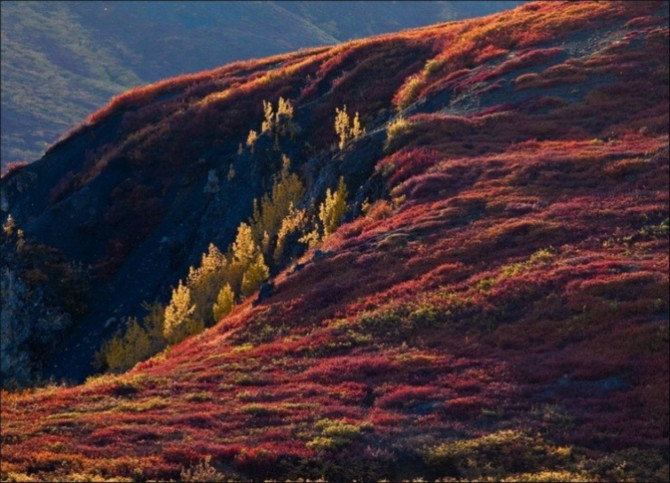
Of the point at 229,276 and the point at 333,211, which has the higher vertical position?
the point at 333,211

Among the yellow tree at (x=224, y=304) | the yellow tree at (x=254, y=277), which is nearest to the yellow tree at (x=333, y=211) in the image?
the yellow tree at (x=254, y=277)

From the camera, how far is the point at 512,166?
120 ft

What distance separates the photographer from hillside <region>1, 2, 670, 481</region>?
17.1 m

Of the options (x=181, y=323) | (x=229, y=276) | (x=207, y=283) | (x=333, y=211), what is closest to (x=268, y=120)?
(x=207, y=283)

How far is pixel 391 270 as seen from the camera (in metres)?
29.5

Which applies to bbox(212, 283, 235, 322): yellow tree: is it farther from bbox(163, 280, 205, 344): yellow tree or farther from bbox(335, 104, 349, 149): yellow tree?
bbox(335, 104, 349, 149): yellow tree

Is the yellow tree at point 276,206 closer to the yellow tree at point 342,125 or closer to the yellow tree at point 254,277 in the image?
the yellow tree at point 342,125

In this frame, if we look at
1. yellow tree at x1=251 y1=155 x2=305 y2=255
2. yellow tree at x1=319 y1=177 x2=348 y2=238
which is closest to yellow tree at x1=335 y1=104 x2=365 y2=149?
yellow tree at x1=251 y1=155 x2=305 y2=255

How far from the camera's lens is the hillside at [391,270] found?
1709 centimetres

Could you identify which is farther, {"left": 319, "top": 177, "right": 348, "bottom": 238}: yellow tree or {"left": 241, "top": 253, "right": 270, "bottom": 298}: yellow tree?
{"left": 319, "top": 177, "right": 348, "bottom": 238}: yellow tree

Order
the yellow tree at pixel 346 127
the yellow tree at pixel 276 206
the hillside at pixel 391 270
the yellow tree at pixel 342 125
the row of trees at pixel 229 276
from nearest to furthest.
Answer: the hillside at pixel 391 270, the row of trees at pixel 229 276, the yellow tree at pixel 276 206, the yellow tree at pixel 346 127, the yellow tree at pixel 342 125

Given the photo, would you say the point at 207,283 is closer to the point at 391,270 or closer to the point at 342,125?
the point at 342,125

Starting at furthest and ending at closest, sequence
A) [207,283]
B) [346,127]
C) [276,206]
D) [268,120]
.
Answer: [268,120], [346,127], [276,206], [207,283]

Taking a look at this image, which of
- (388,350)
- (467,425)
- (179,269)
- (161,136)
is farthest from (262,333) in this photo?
(161,136)
